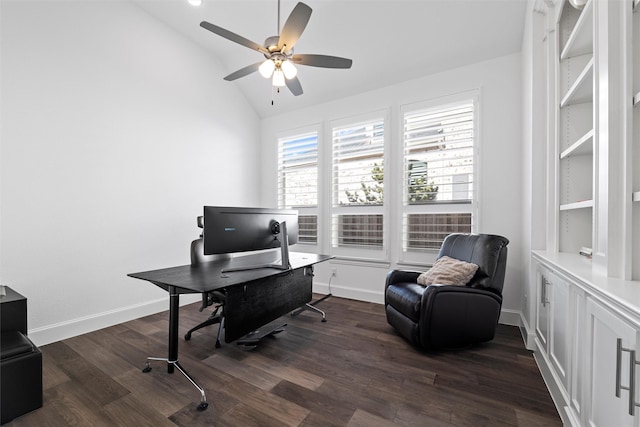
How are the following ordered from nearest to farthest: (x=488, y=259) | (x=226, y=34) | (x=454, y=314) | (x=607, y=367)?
(x=607, y=367) → (x=226, y=34) → (x=454, y=314) → (x=488, y=259)

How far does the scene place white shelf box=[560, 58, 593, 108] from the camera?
1680 mm

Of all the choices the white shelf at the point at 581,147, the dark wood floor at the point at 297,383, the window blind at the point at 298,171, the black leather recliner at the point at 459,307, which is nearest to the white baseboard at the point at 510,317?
the dark wood floor at the point at 297,383

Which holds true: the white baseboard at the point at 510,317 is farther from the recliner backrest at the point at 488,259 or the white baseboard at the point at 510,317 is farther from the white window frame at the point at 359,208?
the white window frame at the point at 359,208

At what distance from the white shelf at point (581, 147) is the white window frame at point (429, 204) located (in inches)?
44.7

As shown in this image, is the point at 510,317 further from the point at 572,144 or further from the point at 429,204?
the point at 572,144

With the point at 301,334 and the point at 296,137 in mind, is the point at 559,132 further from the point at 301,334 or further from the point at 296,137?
the point at 296,137

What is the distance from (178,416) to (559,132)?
3325 millimetres

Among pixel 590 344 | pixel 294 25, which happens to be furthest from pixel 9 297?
pixel 590 344

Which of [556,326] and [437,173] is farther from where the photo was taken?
[437,173]

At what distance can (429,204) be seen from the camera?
3.51 metres

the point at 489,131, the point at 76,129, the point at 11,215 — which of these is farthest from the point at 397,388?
the point at 76,129

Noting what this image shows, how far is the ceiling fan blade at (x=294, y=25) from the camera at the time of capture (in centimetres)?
185

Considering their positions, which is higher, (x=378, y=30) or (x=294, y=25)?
(x=378, y=30)

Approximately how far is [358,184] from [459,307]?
2.15m
